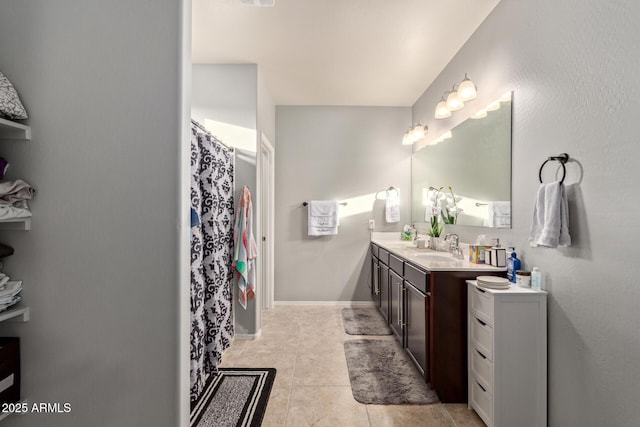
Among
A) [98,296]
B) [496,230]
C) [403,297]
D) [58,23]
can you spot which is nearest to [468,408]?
[403,297]

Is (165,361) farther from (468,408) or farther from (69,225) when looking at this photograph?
(468,408)

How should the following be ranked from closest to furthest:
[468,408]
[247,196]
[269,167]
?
1. [468,408]
2. [247,196]
3. [269,167]

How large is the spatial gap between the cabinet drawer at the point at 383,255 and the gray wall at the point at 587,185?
1.38 m

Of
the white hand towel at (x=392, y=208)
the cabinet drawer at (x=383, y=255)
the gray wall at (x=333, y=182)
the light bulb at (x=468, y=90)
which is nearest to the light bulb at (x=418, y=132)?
the gray wall at (x=333, y=182)

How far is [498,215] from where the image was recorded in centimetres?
211

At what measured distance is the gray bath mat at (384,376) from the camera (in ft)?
6.61

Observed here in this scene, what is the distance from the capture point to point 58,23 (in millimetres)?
1188

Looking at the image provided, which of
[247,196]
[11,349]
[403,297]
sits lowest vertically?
[403,297]

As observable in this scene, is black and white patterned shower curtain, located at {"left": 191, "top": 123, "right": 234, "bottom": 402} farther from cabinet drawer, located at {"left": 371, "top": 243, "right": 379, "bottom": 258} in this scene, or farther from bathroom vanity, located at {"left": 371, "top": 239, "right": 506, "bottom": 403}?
cabinet drawer, located at {"left": 371, "top": 243, "right": 379, "bottom": 258}

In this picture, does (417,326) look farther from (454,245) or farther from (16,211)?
(16,211)

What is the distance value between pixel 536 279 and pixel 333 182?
275 centimetres

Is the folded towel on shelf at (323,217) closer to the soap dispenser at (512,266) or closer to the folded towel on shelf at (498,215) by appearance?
the folded towel on shelf at (498,215)

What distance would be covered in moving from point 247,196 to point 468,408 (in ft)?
7.29

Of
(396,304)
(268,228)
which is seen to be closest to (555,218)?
(396,304)
